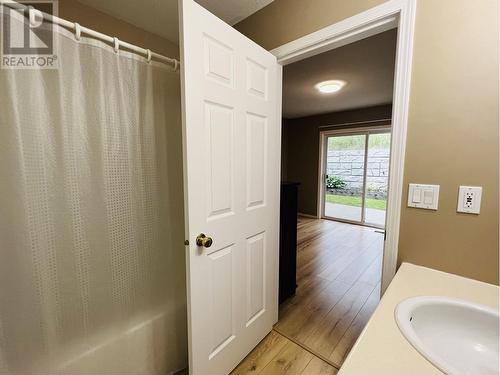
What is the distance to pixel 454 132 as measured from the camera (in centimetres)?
94

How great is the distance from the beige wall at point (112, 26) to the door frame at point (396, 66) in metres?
1.30

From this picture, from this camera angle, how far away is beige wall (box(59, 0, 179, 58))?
1432 mm

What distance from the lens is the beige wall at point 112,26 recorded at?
4.70ft

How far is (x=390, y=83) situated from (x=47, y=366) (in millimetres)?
4086

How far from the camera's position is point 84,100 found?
103cm

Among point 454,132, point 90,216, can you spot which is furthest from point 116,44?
point 454,132

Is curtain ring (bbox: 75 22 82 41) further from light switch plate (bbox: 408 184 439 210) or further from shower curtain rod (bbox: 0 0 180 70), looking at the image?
light switch plate (bbox: 408 184 439 210)

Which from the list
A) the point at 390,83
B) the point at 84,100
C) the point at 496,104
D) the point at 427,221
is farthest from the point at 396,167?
the point at 390,83

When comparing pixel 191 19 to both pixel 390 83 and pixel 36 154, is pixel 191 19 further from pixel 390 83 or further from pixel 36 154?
pixel 390 83

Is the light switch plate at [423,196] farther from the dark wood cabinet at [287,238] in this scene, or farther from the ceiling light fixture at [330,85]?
the ceiling light fixture at [330,85]

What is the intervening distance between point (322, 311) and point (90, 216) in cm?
193

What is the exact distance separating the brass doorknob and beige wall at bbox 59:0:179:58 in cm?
161

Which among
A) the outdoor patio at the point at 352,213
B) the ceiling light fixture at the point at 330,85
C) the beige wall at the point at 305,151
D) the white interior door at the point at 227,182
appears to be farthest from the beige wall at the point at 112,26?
the outdoor patio at the point at 352,213

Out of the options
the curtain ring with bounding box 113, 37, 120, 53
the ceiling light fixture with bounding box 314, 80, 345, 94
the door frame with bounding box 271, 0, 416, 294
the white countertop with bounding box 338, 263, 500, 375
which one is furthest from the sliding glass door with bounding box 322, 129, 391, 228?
the curtain ring with bounding box 113, 37, 120, 53
